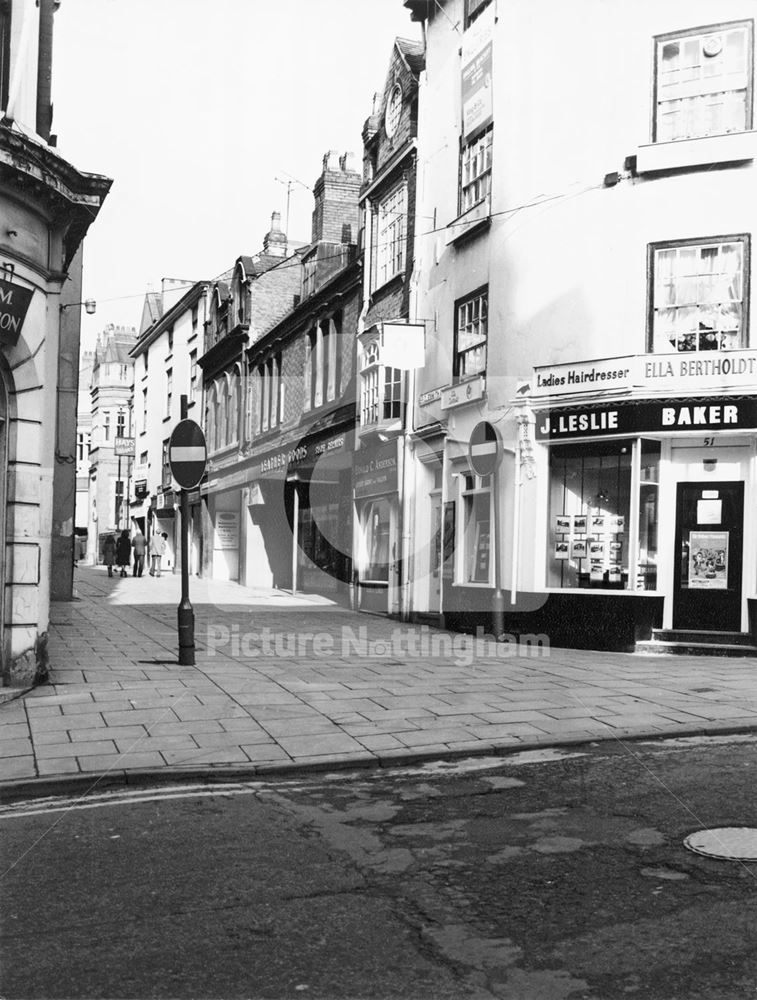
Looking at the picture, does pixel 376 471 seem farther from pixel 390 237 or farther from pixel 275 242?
pixel 275 242

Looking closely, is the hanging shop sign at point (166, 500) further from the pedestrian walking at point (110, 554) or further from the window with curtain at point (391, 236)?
the window with curtain at point (391, 236)

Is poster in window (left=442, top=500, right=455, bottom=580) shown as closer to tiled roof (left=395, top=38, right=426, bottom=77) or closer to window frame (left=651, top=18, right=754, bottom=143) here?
window frame (left=651, top=18, right=754, bottom=143)

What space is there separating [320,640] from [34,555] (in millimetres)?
6006

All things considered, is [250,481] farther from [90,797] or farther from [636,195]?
[90,797]

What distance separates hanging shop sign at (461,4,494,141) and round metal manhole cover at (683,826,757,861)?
561 inches

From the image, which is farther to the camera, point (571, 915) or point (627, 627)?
point (627, 627)

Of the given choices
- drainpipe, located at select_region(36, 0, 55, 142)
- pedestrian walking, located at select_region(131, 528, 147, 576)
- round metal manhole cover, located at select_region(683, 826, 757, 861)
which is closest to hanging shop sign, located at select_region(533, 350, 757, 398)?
drainpipe, located at select_region(36, 0, 55, 142)

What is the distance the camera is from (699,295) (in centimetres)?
1455

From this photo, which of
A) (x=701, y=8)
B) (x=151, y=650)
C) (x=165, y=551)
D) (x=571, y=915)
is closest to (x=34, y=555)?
(x=151, y=650)

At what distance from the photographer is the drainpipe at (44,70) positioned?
11188 mm

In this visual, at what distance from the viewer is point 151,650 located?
1352 cm

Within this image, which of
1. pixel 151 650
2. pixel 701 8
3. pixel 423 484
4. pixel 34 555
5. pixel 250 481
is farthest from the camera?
pixel 250 481

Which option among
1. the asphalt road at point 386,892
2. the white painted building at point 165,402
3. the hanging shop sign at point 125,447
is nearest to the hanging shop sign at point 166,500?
the white painted building at point 165,402

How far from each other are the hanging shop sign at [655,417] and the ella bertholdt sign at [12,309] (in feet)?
26.7
